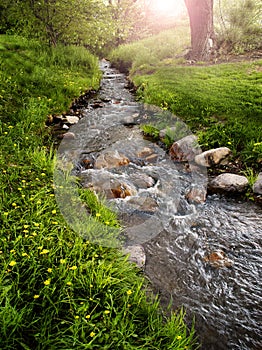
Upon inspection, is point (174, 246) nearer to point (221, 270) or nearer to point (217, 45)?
point (221, 270)

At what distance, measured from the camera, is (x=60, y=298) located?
2.12 metres

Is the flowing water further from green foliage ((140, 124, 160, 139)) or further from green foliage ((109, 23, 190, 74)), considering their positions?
green foliage ((109, 23, 190, 74))

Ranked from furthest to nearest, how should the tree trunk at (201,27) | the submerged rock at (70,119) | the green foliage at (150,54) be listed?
1. the green foliage at (150,54)
2. the tree trunk at (201,27)
3. the submerged rock at (70,119)

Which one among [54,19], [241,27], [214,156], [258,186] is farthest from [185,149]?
[241,27]

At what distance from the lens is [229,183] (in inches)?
176

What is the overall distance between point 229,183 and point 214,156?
83cm

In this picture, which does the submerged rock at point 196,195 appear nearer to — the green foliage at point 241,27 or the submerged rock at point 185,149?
the submerged rock at point 185,149

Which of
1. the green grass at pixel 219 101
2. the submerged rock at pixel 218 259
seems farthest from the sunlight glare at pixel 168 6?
the submerged rock at pixel 218 259

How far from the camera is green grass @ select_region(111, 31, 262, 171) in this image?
17.2 feet

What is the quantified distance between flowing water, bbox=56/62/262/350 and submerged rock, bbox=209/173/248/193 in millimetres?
219

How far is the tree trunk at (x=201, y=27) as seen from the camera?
35.2ft

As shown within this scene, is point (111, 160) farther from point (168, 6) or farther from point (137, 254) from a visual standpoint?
point (168, 6)

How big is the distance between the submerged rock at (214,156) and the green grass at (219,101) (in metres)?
0.20

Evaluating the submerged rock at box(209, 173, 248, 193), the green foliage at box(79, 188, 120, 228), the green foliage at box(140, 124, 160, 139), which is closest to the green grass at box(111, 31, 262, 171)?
the submerged rock at box(209, 173, 248, 193)
